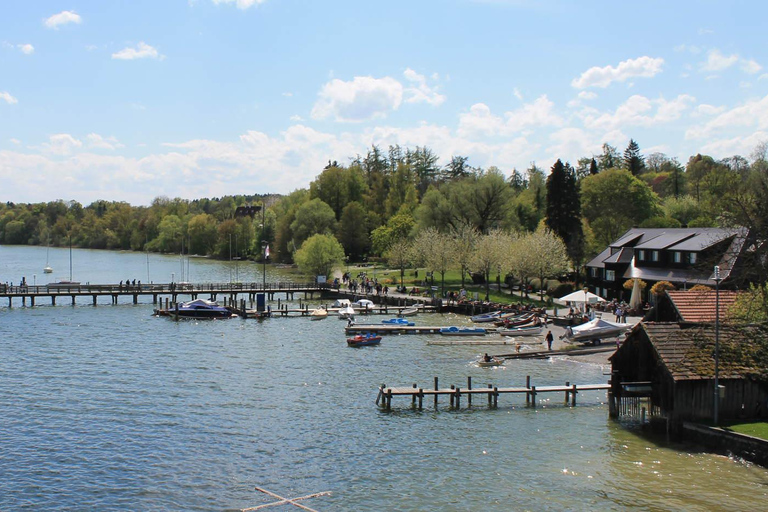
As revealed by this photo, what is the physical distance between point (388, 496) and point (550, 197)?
7346 cm

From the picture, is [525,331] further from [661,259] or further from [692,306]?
[692,306]

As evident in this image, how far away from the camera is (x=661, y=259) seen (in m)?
68.8

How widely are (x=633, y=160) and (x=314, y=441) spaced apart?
424 ft

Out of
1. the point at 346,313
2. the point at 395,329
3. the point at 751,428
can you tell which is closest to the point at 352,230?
the point at 346,313

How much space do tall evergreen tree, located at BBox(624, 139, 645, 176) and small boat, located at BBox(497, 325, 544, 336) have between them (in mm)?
91864

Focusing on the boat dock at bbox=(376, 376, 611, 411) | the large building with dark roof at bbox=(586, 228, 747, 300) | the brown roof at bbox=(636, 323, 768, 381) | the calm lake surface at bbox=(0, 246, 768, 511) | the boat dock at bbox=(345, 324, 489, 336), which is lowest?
the calm lake surface at bbox=(0, 246, 768, 511)

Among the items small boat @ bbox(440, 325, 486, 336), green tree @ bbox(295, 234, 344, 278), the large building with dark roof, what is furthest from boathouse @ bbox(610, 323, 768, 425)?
green tree @ bbox(295, 234, 344, 278)

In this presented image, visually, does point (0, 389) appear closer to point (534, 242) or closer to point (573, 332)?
point (573, 332)

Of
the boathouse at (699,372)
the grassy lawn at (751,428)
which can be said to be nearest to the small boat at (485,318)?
the boathouse at (699,372)

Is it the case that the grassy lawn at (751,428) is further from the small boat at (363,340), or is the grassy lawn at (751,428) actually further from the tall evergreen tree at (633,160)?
the tall evergreen tree at (633,160)

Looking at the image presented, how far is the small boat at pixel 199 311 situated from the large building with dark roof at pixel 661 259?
135ft

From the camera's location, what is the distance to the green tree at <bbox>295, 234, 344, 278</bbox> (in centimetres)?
10444

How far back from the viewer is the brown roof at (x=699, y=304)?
124ft

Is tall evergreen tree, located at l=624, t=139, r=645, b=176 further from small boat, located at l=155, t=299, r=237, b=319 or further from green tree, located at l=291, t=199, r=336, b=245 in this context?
small boat, located at l=155, t=299, r=237, b=319
